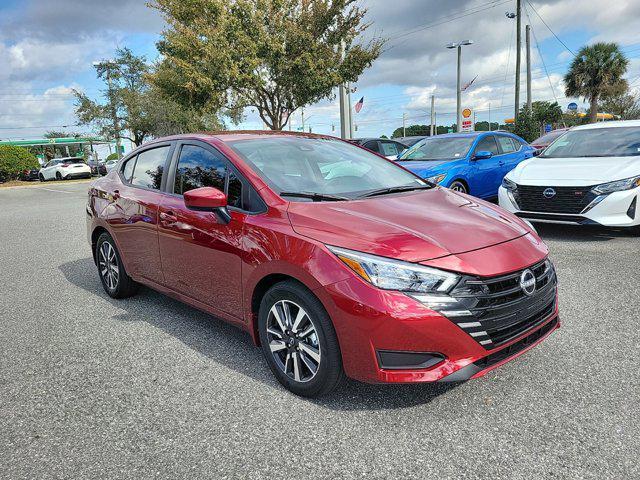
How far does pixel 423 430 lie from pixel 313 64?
16.5 metres

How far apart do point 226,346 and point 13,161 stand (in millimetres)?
32539

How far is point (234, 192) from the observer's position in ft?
10.9

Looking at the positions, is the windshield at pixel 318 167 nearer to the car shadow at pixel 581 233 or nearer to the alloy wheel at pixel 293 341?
the alloy wheel at pixel 293 341

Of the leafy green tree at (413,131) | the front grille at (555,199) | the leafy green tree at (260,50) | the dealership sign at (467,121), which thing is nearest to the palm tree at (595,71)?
the dealership sign at (467,121)

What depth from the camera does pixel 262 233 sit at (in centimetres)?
298

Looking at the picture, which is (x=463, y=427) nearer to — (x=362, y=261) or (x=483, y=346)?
(x=483, y=346)

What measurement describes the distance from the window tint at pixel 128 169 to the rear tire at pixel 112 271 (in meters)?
0.62

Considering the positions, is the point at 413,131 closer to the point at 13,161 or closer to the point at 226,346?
the point at 13,161

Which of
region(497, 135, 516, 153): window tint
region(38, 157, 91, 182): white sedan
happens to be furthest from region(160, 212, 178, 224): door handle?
region(38, 157, 91, 182): white sedan

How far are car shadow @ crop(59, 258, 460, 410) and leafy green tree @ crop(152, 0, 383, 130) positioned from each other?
514 inches

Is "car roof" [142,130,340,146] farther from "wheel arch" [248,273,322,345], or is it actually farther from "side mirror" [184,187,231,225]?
"wheel arch" [248,273,322,345]

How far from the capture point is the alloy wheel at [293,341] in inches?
109

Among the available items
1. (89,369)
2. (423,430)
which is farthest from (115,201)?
(423,430)

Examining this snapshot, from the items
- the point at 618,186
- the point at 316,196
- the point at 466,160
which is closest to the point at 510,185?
the point at 618,186
